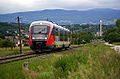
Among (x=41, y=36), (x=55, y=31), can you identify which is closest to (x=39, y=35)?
(x=41, y=36)

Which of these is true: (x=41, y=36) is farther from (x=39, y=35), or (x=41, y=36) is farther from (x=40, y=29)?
(x=40, y=29)

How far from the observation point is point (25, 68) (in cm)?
1026

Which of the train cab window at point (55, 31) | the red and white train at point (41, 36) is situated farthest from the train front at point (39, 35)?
the train cab window at point (55, 31)

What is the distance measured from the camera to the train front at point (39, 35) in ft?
72.3

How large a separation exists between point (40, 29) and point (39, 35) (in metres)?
0.74

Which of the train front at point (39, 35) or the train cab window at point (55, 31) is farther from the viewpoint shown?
the train cab window at point (55, 31)

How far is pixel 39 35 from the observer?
2214 cm

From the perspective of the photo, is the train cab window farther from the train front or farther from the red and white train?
the train front

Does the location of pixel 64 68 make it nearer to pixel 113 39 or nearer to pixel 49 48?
pixel 49 48

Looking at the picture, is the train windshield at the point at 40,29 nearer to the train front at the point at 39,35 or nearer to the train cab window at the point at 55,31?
the train front at the point at 39,35

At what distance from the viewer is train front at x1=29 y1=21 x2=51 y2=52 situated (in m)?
22.0

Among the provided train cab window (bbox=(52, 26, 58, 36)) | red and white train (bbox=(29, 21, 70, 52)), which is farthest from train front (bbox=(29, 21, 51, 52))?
train cab window (bbox=(52, 26, 58, 36))

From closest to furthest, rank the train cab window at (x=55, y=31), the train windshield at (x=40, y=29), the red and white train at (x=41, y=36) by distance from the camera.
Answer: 1. the red and white train at (x=41, y=36)
2. the train windshield at (x=40, y=29)
3. the train cab window at (x=55, y=31)

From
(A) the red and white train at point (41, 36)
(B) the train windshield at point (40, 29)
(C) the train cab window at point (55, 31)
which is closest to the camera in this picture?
(A) the red and white train at point (41, 36)
